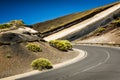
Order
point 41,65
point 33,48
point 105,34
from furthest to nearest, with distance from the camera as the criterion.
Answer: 1. point 105,34
2. point 33,48
3. point 41,65

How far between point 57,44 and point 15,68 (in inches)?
702

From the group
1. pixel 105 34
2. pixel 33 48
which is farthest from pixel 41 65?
pixel 105 34

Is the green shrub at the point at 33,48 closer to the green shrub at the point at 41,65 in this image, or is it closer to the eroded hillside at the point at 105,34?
the green shrub at the point at 41,65

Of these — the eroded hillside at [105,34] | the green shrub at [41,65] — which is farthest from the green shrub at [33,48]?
the eroded hillside at [105,34]

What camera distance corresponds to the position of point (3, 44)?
32938mm

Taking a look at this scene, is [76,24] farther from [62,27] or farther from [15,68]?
[15,68]

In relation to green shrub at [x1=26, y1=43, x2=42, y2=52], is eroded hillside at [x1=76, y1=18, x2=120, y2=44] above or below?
above

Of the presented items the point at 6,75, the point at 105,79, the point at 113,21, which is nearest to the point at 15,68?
the point at 6,75

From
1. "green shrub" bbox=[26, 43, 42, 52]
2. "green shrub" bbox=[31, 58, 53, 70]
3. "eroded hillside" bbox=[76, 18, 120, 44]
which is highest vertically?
"eroded hillside" bbox=[76, 18, 120, 44]

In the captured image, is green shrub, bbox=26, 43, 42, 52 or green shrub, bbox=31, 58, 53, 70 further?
green shrub, bbox=26, 43, 42, 52

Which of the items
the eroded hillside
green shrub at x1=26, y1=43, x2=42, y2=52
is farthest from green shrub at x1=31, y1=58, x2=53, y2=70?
the eroded hillside

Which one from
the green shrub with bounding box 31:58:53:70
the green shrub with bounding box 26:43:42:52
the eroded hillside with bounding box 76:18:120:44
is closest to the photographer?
the green shrub with bounding box 31:58:53:70

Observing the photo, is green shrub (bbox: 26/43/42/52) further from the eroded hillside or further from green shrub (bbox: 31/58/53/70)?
the eroded hillside

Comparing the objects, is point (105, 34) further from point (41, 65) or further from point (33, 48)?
point (41, 65)
